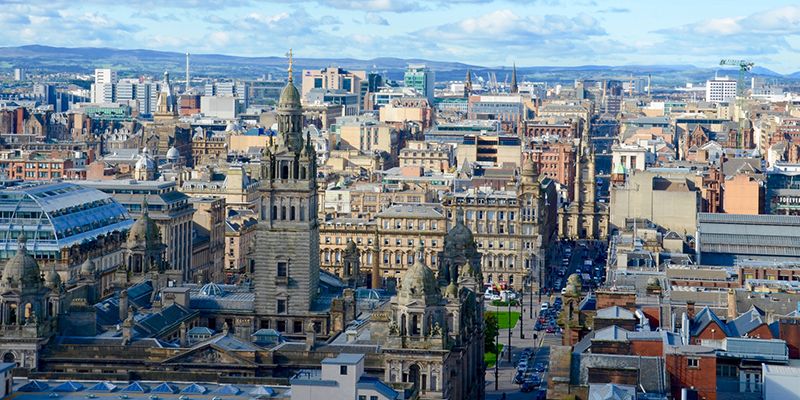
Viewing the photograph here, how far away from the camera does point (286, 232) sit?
422ft

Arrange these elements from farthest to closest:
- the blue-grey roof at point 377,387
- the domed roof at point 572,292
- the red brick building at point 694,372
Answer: the domed roof at point 572,292, the red brick building at point 694,372, the blue-grey roof at point 377,387

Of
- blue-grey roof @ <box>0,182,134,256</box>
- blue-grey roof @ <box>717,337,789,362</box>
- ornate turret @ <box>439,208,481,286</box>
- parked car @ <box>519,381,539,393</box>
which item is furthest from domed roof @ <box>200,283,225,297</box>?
blue-grey roof @ <box>717,337,789,362</box>

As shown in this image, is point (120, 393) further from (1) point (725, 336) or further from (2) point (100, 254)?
(2) point (100, 254)

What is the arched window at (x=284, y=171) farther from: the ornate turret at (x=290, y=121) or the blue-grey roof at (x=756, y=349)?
the blue-grey roof at (x=756, y=349)

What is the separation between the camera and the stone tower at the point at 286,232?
12862cm

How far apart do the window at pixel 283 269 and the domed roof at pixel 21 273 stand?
20.5 meters

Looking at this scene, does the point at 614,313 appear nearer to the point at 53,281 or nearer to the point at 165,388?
the point at 165,388

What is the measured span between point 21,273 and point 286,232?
893 inches

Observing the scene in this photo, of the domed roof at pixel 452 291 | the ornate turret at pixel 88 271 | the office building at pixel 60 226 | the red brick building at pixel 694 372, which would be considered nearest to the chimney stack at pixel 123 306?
the ornate turret at pixel 88 271

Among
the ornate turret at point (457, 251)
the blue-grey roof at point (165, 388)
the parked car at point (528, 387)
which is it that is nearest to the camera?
the blue-grey roof at point (165, 388)

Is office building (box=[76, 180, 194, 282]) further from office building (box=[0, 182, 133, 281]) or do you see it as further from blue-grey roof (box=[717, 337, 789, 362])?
blue-grey roof (box=[717, 337, 789, 362])

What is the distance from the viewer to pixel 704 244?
180000 mm

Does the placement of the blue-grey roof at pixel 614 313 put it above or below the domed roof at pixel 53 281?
below

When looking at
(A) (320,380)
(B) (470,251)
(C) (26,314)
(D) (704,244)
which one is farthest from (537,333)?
(A) (320,380)
